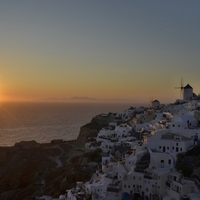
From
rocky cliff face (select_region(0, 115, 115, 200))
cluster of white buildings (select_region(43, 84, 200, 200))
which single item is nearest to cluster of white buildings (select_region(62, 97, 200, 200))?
cluster of white buildings (select_region(43, 84, 200, 200))

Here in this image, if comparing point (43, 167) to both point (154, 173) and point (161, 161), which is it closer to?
point (161, 161)

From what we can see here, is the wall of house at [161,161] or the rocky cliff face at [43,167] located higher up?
the wall of house at [161,161]

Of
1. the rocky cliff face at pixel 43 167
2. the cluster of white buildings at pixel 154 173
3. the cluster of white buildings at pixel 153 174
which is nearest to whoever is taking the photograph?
the cluster of white buildings at pixel 154 173

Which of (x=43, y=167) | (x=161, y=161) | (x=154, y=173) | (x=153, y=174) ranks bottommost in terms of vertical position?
(x=43, y=167)

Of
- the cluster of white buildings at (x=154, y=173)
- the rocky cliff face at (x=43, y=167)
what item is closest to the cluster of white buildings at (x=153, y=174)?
the cluster of white buildings at (x=154, y=173)

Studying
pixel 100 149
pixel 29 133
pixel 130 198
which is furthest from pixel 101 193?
pixel 29 133

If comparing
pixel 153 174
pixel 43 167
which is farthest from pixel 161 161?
pixel 43 167

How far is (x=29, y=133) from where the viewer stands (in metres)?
103

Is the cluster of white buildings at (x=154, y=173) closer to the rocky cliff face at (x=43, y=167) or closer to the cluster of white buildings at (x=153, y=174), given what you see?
the cluster of white buildings at (x=153, y=174)

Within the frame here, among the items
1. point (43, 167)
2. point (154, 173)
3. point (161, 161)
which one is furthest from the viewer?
point (43, 167)

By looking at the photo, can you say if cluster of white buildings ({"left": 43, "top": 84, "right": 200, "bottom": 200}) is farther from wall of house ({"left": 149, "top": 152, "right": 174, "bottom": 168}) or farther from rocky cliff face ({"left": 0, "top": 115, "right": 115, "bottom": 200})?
rocky cliff face ({"left": 0, "top": 115, "right": 115, "bottom": 200})

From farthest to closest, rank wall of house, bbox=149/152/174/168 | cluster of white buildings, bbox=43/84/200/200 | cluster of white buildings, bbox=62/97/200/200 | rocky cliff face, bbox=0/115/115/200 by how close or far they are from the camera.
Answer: rocky cliff face, bbox=0/115/115/200 → wall of house, bbox=149/152/174/168 → cluster of white buildings, bbox=43/84/200/200 → cluster of white buildings, bbox=62/97/200/200

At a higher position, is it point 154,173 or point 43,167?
point 154,173

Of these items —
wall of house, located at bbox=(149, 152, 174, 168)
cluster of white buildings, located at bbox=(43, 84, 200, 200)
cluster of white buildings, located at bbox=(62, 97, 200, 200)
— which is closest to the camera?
cluster of white buildings, located at bbox=(62, 97, 200, 200)
